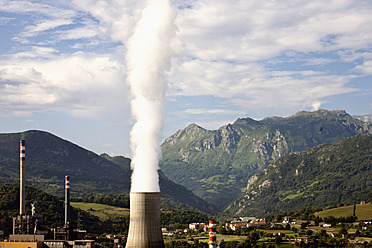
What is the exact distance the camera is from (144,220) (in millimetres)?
63094

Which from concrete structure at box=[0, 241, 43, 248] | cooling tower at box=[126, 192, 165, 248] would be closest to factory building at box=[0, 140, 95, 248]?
concrete structure at box=[0, 241, 43, 248]

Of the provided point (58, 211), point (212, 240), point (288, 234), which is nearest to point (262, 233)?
point (288, 234)

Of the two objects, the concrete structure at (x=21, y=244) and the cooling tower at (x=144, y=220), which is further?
the concrete structure at (x=21, y=244)

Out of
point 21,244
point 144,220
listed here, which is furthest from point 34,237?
point 144,220

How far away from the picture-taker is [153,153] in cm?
7488

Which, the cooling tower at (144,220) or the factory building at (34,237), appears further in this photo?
the factory building at (34,237)

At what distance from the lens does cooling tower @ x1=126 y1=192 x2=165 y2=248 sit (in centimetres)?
6309

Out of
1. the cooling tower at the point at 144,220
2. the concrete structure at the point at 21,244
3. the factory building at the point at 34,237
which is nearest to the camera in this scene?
the cooling tower at the point at 144,220

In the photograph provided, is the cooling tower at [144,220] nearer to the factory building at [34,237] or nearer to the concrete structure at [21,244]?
the factory building at [34,237]

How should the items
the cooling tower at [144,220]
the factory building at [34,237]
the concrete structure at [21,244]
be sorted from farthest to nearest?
the factory building at [34,237], the concrete structure at [21,244], the cooling tower at [144,220]

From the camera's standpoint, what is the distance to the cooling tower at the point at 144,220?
63094mm

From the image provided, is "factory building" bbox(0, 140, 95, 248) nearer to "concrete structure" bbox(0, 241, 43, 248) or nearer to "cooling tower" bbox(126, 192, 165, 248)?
"concrete structure" bbox(0, 241, 43, 248)

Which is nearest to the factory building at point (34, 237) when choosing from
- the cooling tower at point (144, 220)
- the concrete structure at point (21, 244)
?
the concrete structure at point (21, 244)

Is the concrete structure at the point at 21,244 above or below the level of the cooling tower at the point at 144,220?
below
